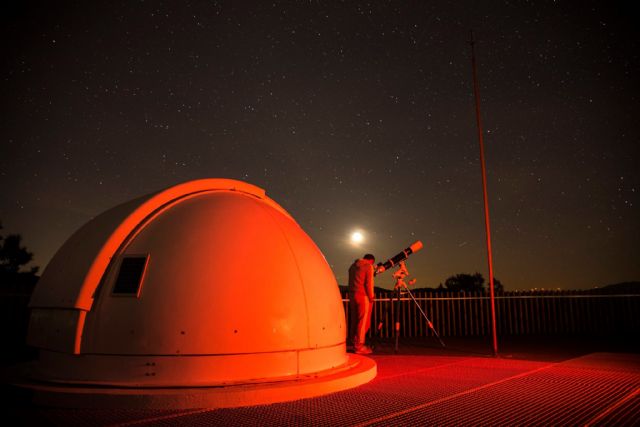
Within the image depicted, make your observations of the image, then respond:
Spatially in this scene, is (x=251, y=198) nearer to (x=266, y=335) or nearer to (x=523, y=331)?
(x=266, y=335)

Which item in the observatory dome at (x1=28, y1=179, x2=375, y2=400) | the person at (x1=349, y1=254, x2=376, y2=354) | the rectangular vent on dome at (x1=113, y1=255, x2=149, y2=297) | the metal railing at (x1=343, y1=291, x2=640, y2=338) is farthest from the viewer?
the metal railing at (x1=343, y1=291, x2=640, y2=338)

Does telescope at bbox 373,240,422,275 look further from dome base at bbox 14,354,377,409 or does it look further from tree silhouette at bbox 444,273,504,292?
tree silhouette at bbox 444,273,504,292

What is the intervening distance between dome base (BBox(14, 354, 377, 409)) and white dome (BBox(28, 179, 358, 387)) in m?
0.23

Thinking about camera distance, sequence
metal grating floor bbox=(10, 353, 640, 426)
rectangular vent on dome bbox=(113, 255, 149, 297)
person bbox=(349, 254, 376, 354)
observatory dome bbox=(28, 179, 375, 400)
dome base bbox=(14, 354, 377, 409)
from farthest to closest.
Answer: person bbox=(349, 254, 376, 354)
rectangular vent on dome bbox=(113, 255, 149, 297)
observatory dome bbox=(28, 179, 375, 400)
dome base bbox=(14, 354, 377, 409)
metal grating floor bbox=(10, 353, 640, 426)

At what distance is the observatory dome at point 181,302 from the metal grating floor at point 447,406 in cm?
61

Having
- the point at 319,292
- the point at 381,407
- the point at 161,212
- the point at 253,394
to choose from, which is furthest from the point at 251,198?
the point at 381,407

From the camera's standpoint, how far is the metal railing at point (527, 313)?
18.8 m

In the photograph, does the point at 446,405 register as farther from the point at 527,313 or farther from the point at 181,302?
the point at 527,313

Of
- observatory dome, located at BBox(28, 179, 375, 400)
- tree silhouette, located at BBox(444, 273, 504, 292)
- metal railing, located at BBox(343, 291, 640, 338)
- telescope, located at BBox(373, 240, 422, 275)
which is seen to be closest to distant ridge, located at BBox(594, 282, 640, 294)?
metal railing, located at BBox(343, 291, 640, 338)

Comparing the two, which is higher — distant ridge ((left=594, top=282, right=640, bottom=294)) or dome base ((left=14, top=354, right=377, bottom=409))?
distant ridge ((left=594, top=282, right=640, bottom=294))

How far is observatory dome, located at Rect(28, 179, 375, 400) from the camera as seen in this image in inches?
209

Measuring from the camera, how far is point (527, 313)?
19.4 m

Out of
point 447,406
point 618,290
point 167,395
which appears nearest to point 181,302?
point 167,395

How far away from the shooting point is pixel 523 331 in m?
19.2
